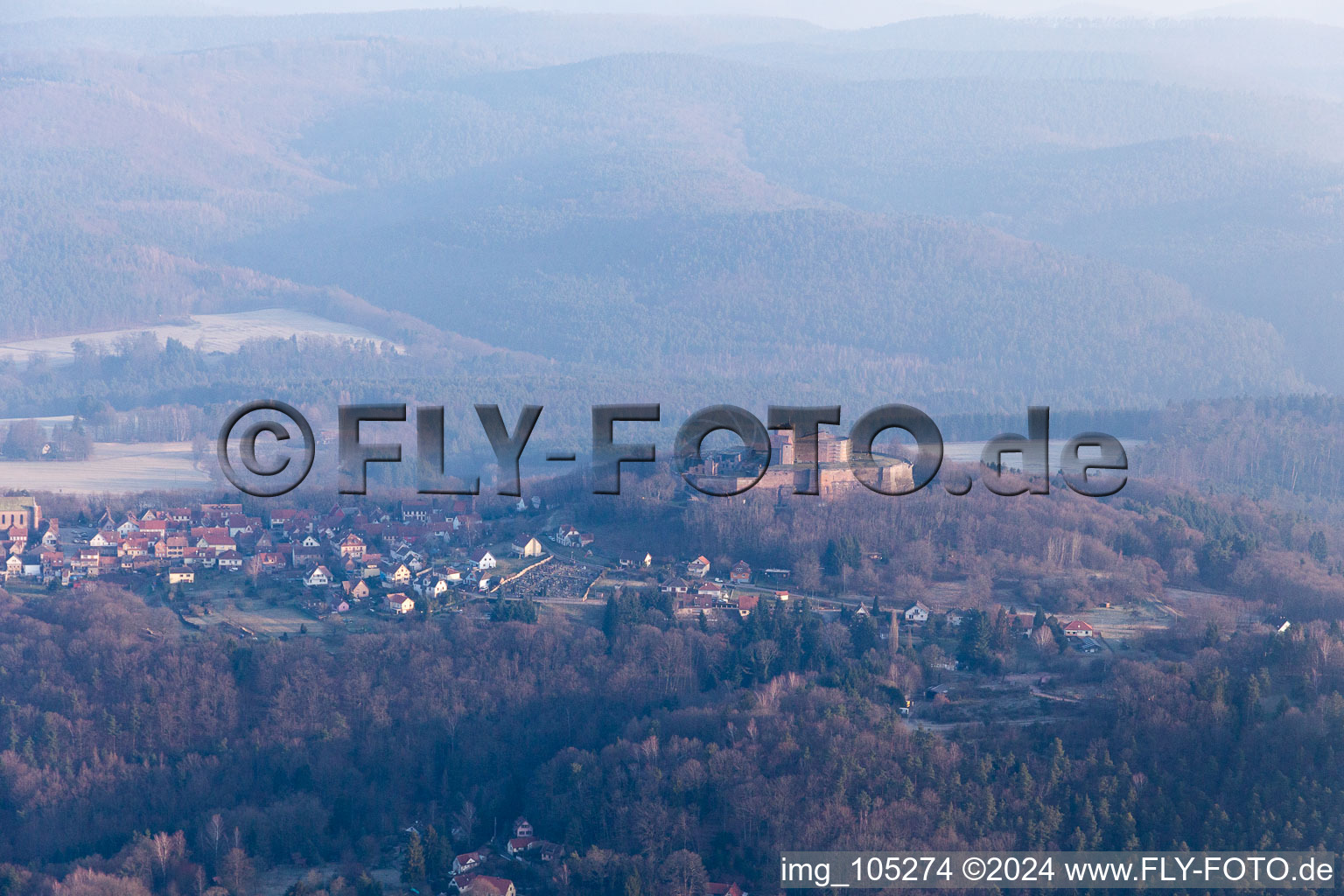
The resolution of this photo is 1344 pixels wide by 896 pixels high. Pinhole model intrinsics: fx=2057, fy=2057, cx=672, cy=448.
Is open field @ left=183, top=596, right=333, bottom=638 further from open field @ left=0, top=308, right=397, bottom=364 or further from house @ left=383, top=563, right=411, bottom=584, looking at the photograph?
open field @ left=0, top=308, right=397, bottom=364

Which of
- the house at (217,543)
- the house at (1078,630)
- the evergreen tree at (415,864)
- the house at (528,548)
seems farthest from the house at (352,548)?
the house at (1078,630)

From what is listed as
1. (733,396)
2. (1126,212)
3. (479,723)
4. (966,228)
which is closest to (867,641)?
(479,723)

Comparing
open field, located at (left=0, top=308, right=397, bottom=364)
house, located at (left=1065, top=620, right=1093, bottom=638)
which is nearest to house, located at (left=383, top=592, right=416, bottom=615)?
house, located at (left=1065, top=620, right=1093, bottom=638)

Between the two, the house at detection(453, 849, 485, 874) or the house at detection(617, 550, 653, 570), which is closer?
the house at detection(453, 849, 485, 874)

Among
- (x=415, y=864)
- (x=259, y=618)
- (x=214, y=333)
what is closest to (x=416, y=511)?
(x=259, y=618)

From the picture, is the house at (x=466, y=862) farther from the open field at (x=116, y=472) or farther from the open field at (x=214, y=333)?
the open field at (x=214, y=333)

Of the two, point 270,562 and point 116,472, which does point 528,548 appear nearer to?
point 270,562

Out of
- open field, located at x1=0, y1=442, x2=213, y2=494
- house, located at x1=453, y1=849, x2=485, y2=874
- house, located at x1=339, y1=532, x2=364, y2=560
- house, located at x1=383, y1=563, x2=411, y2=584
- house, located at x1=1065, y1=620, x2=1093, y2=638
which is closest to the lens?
house, located at x1=453, y1=849, x2=485, y2=874
